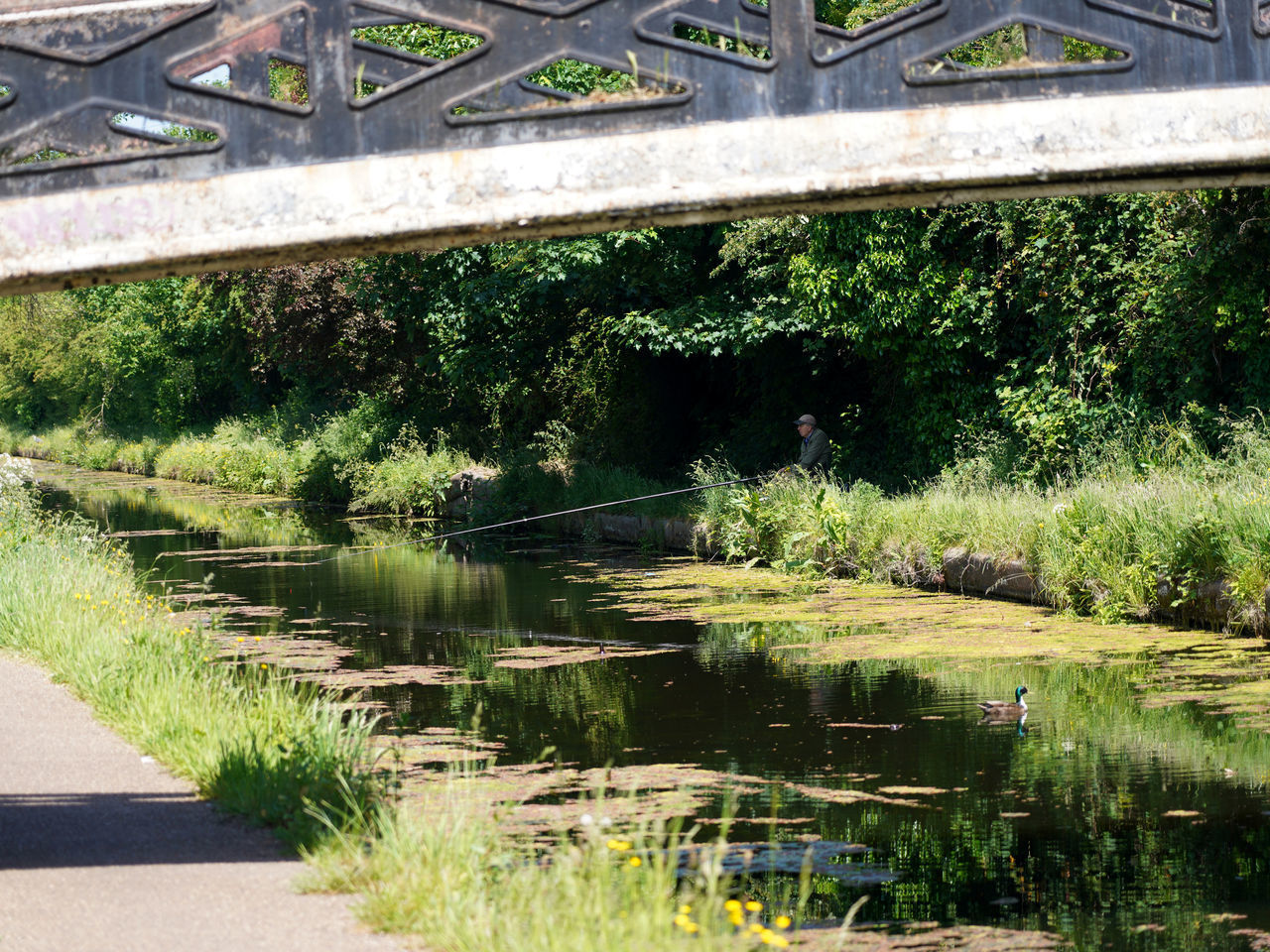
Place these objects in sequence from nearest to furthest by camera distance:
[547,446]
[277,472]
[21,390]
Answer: [547,446] → [277,472] → [21,390]

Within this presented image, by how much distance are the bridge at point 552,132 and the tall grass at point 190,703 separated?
217 centimetres

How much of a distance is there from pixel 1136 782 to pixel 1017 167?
3344 mm

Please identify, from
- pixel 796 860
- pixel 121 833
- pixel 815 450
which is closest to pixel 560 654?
pixel 796 860

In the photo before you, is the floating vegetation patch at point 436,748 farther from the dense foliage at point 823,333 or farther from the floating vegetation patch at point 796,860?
the dense foliage at point 823,333

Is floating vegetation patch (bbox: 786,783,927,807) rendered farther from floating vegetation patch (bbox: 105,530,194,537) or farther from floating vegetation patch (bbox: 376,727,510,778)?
floating vegetation patch (bbox: 105,530,194,537)

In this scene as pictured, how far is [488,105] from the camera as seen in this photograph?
573cm

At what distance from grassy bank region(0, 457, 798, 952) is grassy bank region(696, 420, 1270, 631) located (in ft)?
21.0

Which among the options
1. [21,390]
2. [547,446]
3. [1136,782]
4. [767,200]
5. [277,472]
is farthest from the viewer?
[21,390]

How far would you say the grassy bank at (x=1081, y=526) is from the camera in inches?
444

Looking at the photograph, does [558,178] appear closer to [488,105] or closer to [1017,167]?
[488,105]

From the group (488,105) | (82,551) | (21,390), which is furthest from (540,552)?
(21,390)

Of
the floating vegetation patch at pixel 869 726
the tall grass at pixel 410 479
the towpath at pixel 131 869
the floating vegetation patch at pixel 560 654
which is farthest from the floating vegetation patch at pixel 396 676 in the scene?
the tall grass at pixel 410 479

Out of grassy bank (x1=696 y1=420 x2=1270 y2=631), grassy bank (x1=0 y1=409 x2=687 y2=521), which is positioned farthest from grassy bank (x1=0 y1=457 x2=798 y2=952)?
grassy bank (x1=0 y1=409 x2=687 y2=521)

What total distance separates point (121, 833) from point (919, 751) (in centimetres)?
431
